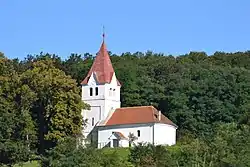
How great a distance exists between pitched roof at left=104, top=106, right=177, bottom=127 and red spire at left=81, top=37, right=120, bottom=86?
3744 millimetres

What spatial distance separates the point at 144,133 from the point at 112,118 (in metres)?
4.11

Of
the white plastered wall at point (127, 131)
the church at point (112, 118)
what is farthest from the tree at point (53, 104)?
the white plastered wall at point (127, 131)

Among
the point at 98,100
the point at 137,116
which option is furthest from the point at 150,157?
the point at 98,100

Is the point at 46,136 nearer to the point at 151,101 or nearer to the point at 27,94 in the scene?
the point at 27,94

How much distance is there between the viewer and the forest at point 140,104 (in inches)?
2074

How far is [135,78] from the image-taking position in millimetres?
89375

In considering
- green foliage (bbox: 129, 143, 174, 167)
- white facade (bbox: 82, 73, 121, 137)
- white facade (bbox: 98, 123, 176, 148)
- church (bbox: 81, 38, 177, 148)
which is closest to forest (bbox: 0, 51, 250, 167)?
green foliage (bbox: 129, 143, 174, 167)

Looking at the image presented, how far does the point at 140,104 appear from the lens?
285 feet

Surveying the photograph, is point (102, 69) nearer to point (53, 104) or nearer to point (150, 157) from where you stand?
point (53, 104)

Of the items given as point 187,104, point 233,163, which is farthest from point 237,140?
point 187,104

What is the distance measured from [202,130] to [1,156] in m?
24.5

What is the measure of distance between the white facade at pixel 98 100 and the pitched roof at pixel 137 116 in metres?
1.38

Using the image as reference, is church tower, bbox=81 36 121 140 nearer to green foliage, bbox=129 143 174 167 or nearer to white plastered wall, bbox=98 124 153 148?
white plastered wall, bbox=98 124 153 148

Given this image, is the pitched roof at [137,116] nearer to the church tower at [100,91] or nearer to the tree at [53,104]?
the church tower at [100,91]
